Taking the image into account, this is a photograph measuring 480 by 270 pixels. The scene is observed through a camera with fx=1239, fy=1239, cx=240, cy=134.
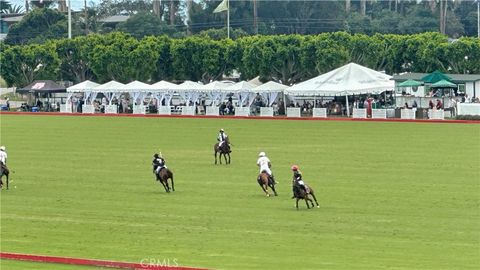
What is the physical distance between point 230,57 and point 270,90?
12.6 meters

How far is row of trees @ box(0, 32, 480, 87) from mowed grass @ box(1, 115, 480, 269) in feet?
77.8

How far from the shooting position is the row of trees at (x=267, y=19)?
137625 millimetres

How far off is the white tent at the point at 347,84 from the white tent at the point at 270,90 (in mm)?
2027

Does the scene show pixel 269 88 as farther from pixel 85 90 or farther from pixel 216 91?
pixel 85 90

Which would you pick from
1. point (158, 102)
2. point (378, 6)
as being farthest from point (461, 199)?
point (378, 6)

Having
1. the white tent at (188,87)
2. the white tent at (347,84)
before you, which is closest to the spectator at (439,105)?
the white tent at (347,84)

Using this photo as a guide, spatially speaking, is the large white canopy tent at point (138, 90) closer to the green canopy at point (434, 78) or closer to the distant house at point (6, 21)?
the green canopy at point (434, 78)

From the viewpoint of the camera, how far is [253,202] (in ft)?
106

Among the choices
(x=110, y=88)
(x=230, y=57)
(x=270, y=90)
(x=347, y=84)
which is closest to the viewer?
(x=347, y=84)

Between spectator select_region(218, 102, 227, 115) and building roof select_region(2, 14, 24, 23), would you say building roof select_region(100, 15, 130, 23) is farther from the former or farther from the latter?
spectator select_region(218, 102, 227, 115)

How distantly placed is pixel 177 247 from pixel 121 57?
212 ft

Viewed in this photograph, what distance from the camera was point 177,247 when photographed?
25734mm

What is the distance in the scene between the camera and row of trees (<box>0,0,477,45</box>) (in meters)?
138

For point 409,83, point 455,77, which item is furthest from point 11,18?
point 409,83
